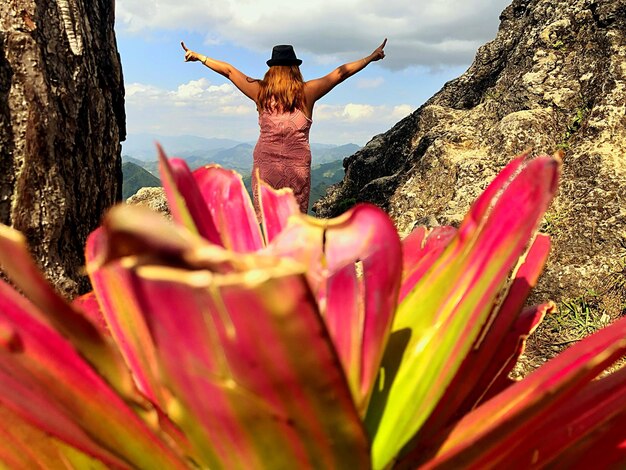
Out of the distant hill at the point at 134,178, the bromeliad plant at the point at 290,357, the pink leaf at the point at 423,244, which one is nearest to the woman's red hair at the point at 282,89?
the pink leaf at the point at 423,244

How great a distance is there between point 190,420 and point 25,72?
1550 mm

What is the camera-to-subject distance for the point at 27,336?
361 mm

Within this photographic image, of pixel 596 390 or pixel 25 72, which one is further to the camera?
pixel 25 72

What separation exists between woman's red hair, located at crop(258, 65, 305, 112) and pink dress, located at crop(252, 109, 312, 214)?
0.18 ft

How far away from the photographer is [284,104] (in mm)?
4164

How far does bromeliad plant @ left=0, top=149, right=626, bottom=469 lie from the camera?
29 centimetres

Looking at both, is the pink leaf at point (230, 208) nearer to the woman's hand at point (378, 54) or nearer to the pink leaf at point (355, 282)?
the pink leaf at point (355, 282)

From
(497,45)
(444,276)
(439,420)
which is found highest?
(497,45)

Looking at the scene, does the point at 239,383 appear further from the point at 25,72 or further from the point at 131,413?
the point at 25,72

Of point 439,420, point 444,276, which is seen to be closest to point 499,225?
point 444,276

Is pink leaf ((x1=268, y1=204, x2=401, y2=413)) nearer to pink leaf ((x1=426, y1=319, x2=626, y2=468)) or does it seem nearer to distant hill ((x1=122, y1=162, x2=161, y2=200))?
pink leaf ((x1=426, y1=319, x2=626, y2=468))

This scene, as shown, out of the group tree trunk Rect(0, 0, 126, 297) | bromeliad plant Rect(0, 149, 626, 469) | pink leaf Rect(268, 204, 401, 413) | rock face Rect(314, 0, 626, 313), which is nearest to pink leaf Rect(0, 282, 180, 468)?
Result: bromeliad plant Rect(0, 149, 626, 469)

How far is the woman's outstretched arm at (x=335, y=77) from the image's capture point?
13.8ft

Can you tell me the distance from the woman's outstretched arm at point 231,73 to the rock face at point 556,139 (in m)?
1.56
